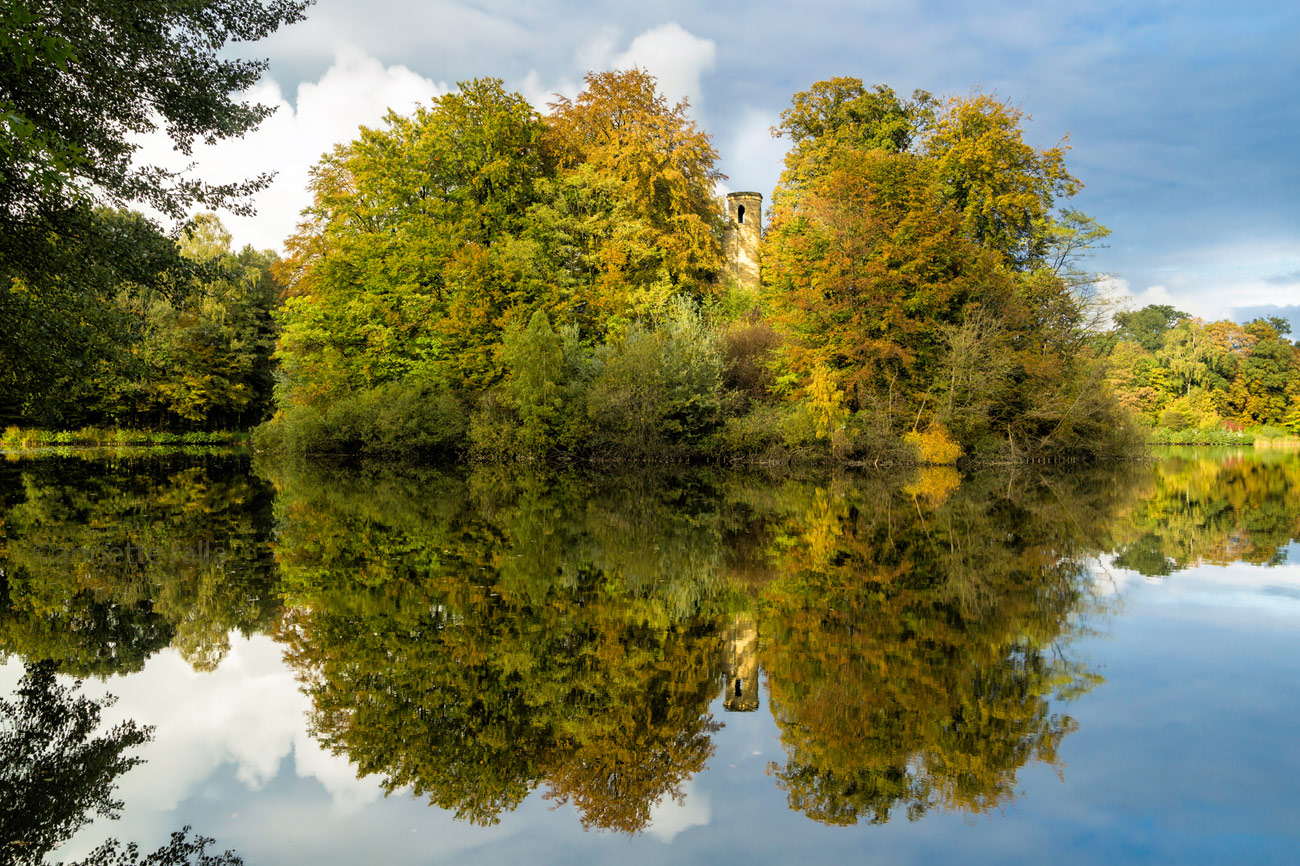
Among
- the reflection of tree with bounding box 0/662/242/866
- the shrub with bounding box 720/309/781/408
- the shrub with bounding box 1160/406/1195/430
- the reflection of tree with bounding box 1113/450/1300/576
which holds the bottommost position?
the reflection of tree with bounding box 0/662/242/866

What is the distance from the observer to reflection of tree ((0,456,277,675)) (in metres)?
5.67

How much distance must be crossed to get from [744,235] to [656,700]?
3873cm

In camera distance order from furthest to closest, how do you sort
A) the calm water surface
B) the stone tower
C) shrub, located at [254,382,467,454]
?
the stone tower < shrub, located at [254,382,467,454] < the calm water surface

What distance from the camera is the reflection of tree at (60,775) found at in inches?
122

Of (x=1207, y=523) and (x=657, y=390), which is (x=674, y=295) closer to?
(x=657, y=390)

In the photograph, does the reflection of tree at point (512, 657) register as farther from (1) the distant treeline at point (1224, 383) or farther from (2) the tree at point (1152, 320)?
A: (2) the tree at point (1152, 320)

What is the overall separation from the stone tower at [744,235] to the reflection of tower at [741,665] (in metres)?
35.1

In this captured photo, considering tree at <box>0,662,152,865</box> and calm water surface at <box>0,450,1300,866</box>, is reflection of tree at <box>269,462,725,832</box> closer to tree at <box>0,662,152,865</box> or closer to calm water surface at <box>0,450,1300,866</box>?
calm water surface at <box>0,450,1300,866</box>

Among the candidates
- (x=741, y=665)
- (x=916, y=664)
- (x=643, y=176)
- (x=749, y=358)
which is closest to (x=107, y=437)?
(x=643, y=176)

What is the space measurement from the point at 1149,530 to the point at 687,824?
10423mm

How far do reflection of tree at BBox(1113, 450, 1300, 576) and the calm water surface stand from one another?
0.70 feet

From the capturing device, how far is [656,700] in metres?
4.46

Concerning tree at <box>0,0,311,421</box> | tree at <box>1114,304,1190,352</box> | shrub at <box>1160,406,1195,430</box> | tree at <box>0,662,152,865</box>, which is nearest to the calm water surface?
tree at <box>0,662,152,865</box>

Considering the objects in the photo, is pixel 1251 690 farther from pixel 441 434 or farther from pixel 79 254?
pixel 441 434
